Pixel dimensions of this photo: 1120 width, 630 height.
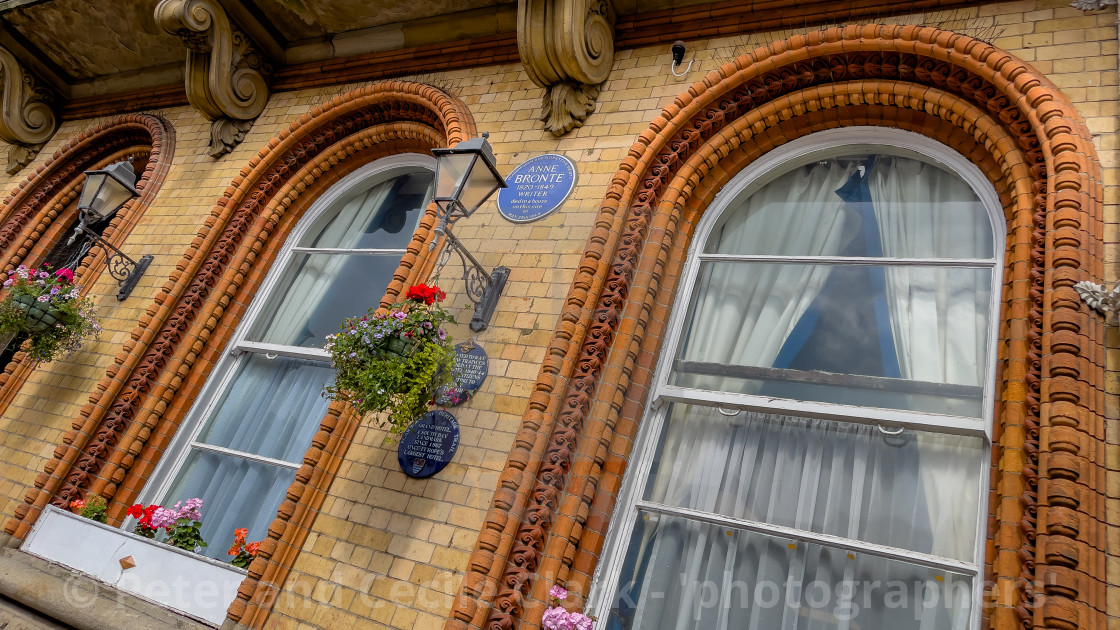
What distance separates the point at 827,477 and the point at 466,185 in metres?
2.20

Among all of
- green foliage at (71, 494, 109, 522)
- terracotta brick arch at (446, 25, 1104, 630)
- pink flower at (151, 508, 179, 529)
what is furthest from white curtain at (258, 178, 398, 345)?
terracotta brick arch at (446, 25, 1104, 630)

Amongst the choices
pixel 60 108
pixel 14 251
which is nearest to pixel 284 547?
pixel 14 251

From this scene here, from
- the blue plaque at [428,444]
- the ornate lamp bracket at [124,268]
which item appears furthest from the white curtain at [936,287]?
the ornate lamp bracket at [124,268]

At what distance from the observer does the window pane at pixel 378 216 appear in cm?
505

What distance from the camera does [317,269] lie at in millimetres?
5113

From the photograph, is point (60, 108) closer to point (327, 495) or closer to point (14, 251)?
point (14, 251)

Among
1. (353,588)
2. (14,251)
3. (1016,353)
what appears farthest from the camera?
A: (14,251)

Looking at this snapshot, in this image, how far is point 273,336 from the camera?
192 inches

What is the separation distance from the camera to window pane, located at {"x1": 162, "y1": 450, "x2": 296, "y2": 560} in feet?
13.1

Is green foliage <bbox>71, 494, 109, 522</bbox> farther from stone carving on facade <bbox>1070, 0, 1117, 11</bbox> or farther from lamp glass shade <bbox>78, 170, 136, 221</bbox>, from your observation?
stone carving on facade <bbox>1070, 0, 1117, 11</bbox>

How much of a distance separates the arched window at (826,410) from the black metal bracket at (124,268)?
418cm

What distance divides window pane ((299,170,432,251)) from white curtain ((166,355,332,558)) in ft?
3.41

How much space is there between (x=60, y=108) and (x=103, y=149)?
91 centimetres

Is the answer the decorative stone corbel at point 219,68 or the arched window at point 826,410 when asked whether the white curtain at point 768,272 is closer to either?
the arched window at point 826,410
